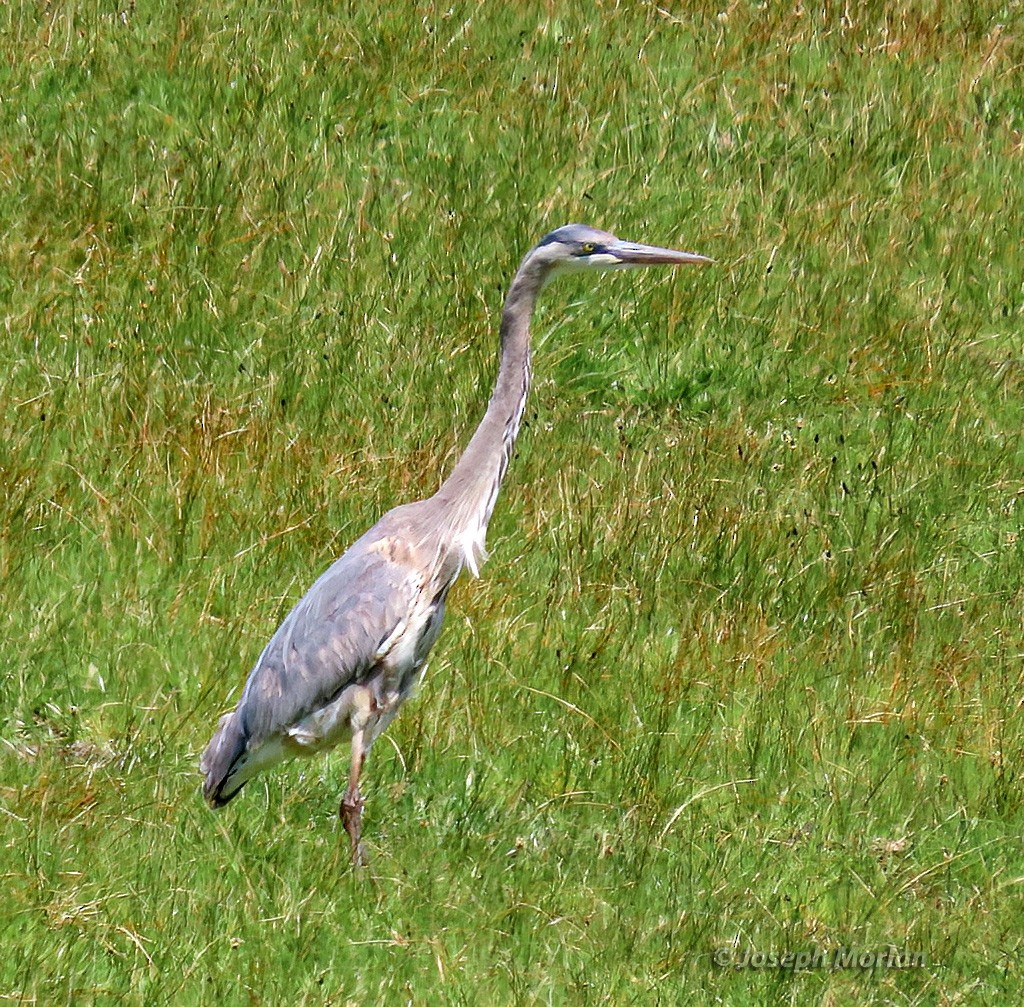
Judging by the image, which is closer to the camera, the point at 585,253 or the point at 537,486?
the point at 585,253

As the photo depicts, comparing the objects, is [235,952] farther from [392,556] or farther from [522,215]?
[522,215]

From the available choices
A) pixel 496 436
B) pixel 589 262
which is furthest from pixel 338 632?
pixel 589 262

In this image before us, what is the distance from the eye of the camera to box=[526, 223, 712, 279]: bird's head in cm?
513

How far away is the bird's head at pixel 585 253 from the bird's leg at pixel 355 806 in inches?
58.7

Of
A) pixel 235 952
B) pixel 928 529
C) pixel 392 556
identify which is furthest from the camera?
pixel 928 529

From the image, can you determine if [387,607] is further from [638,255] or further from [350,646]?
[638,255]

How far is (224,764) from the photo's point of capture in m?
4.75

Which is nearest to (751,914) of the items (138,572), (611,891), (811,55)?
(611,891)

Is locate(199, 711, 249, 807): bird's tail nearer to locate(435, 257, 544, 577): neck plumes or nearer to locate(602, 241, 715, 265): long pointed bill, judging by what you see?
locate(435, 257, 544, 577): neck plumes

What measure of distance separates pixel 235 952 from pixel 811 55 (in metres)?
6.65

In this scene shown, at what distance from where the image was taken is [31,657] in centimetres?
518

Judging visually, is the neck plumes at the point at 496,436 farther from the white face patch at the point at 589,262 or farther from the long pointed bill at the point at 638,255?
the long pointed bill at the point at 638,255

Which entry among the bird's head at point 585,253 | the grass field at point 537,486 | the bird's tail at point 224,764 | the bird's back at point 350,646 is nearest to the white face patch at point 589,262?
the bird's head at point 585,253

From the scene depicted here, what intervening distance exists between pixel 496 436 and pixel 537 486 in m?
1.26
